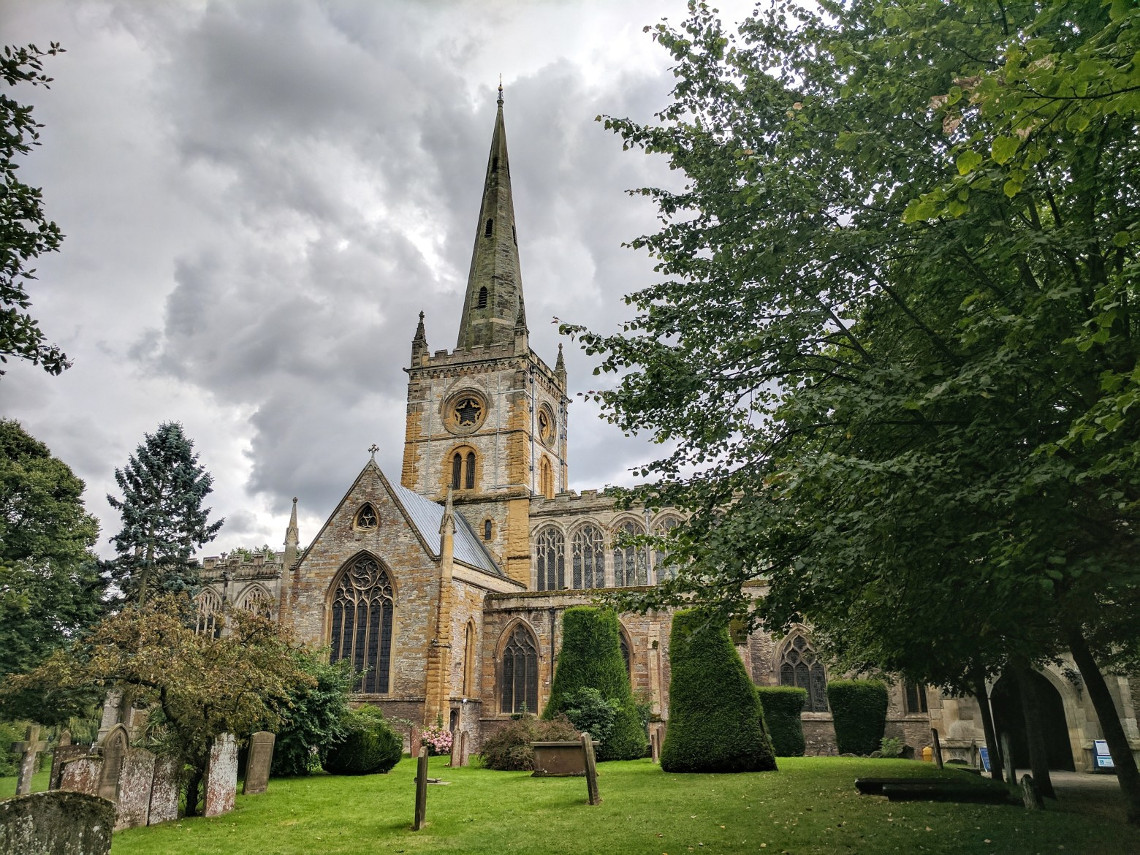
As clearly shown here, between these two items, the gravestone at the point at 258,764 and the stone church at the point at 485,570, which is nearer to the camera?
the gravestone at the point at 258,764

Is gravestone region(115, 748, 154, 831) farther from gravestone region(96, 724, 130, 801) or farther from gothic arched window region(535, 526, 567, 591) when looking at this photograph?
gothic arched window region(535, 526, 567, 591)

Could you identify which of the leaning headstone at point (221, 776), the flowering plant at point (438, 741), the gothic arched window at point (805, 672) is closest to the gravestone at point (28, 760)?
the leaning headstone at point (221, 776)

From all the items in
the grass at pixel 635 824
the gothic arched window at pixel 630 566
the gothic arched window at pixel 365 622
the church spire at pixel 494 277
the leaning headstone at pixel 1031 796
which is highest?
the church spire at pixel 494 277

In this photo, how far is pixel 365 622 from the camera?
29750 millimetres

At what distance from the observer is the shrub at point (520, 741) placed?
1941cm

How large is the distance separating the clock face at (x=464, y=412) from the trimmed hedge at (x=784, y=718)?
74.9 ft

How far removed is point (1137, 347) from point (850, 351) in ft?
15.8

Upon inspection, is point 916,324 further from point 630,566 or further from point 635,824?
point 630,566

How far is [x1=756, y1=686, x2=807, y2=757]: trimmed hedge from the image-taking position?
79.3 ft

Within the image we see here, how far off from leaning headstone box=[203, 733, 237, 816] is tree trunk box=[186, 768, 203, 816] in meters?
0.41

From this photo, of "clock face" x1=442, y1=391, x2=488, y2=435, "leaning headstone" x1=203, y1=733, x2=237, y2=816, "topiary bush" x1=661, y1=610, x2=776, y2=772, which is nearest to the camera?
"leaning headstone" x1=203, y1=733, x2=237, y2=816

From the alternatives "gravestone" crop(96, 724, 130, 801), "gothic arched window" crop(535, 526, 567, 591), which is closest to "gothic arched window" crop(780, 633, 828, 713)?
"gothic arched window" crop(535, 526, 567, 591)

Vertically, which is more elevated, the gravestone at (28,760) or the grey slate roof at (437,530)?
the grey slate roof at (437,530)

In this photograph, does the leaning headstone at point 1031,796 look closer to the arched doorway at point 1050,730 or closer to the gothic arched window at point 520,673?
the arched doorway at point 1050,730
